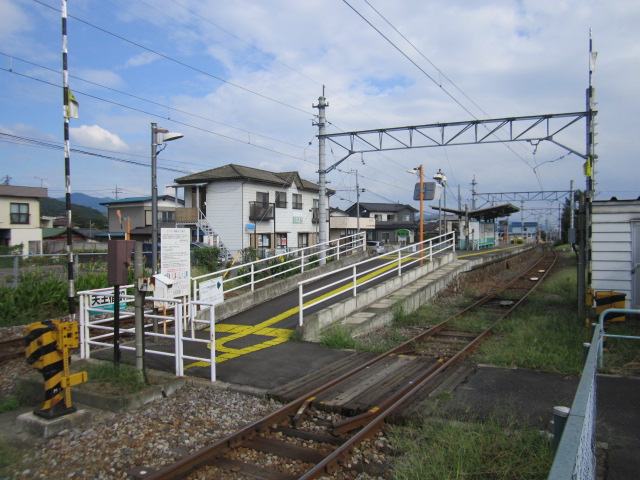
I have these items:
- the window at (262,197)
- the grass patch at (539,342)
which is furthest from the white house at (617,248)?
the window at (262,197)

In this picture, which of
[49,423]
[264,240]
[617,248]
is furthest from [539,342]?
[264,240]

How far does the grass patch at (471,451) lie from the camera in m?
4.05

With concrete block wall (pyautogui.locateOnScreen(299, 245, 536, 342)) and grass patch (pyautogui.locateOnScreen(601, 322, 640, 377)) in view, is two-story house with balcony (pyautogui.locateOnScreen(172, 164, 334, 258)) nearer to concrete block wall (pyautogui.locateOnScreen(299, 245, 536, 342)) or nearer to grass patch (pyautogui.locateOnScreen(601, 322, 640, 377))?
concrete block wall (pyautogui.locateOnScreen(299, 245, 536, 342))

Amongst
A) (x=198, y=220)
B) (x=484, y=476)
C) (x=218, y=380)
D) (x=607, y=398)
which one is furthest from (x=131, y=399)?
(x=198, y=220)

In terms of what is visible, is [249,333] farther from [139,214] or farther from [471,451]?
[139,214]

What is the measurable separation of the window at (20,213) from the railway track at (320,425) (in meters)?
36.3

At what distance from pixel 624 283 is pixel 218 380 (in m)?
8.95

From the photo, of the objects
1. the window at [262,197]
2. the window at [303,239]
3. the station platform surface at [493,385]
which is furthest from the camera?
the window at [303,239]

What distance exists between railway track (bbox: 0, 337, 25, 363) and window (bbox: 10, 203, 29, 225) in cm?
3074

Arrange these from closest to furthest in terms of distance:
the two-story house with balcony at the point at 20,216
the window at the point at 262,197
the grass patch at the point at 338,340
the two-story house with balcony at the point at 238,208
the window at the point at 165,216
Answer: the grass patch at the point at 338,340
the two-story house with balcony at the point at 238,208
the two-story house with balcony at the point at 20,216
the window at the point at 262,197
the window at the point at 165,216

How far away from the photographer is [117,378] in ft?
21.0

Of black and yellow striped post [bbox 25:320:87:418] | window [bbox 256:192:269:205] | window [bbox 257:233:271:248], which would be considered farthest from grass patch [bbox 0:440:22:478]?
window [bbox 257:233:271:248]

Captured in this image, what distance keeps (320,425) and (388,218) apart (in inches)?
2672

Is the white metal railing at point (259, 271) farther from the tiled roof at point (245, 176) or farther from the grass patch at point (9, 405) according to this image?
the tiled roof at point (245, 176)
